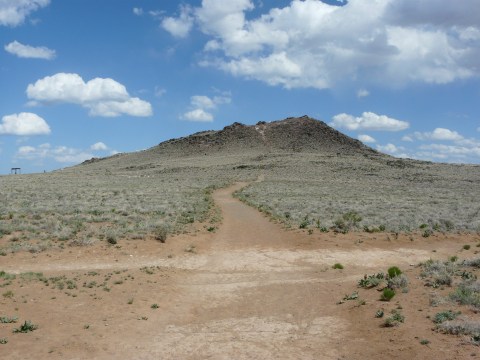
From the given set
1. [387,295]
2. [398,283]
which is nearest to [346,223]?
[398,283]

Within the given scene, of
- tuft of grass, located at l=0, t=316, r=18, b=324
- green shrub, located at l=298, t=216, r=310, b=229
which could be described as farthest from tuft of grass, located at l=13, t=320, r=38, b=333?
green shrub, located at l=298, t=216, r=310, b=229

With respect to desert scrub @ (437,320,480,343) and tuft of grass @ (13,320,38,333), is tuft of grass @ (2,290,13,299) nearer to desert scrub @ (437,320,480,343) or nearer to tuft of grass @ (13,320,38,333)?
tuft of grass @ (13,320,38,333)

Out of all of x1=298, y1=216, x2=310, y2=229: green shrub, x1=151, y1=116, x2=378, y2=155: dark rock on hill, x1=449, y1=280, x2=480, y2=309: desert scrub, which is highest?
x1=151, y1=116, x2=378, y2=155: dark rock on hill

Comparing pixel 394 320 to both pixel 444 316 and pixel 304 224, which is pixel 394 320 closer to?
pixel 444 316

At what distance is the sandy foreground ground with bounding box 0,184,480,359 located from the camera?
9.48m

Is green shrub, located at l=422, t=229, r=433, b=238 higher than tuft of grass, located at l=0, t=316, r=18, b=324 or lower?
higher

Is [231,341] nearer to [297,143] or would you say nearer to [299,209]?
[299,209]

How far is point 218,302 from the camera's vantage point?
13328 mm

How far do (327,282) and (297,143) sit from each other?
112188 mm

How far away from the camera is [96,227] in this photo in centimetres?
2214

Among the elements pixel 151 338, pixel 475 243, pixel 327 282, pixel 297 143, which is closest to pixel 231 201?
pixel 475 243

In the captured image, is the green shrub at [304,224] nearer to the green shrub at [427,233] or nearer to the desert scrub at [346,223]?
the desert scrub at [346,223]

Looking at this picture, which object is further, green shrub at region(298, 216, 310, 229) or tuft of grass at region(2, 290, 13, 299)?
green shrub at region(298, 216, 310, 229)

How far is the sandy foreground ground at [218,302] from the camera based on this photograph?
9484mm
